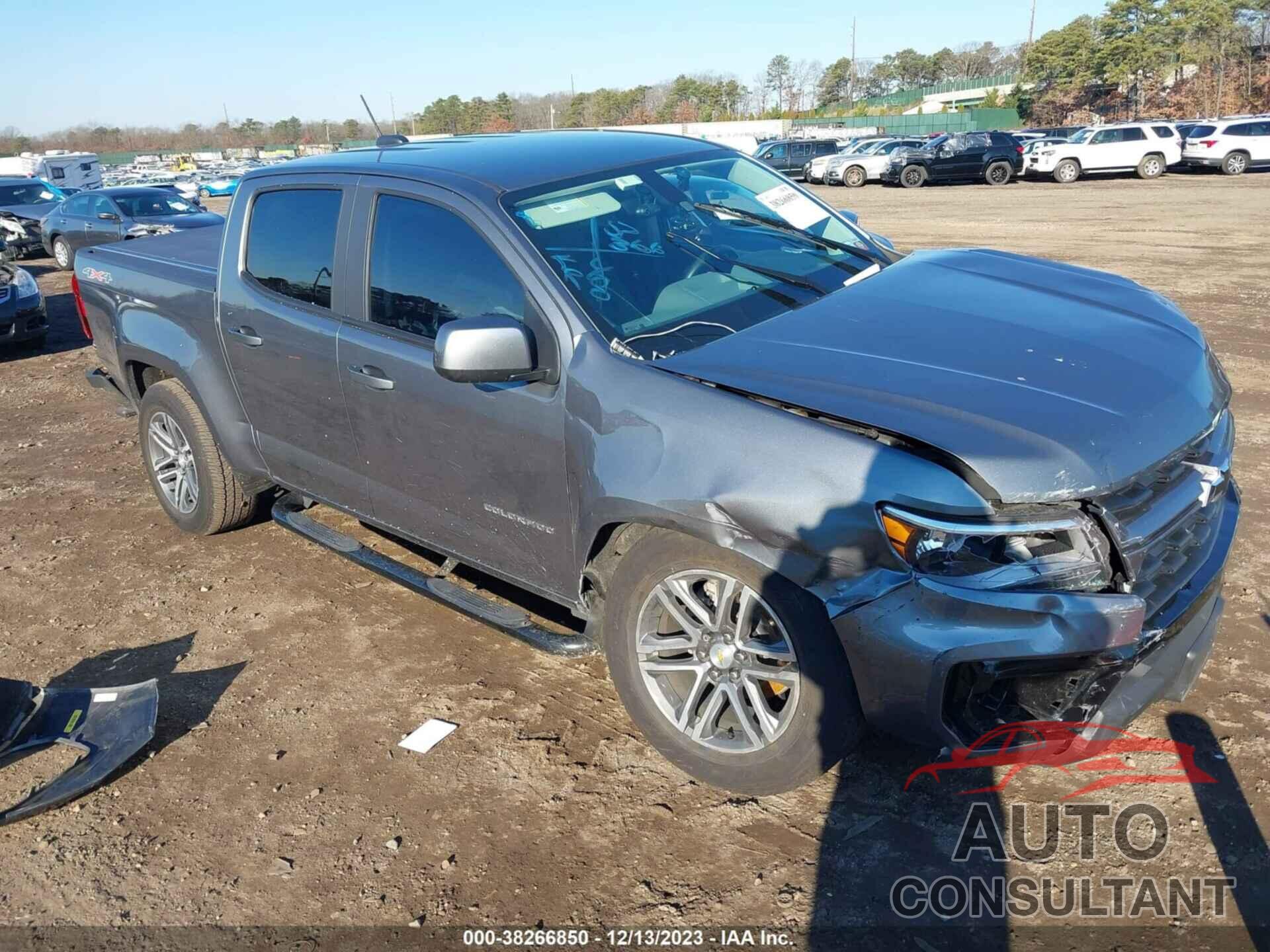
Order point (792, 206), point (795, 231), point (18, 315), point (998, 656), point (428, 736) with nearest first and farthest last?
point (998, 656) → point (428, 736) → point (795, 231) → point (792, 206) → point (18, 315)

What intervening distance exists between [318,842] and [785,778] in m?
1.47

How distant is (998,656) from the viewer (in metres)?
2.43

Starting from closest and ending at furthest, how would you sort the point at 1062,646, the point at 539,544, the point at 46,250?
the point at 1062,646 → the point at 539,544 → the point at 46,250

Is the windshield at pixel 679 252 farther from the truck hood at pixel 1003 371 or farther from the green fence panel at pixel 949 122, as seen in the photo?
the green fence panel at pixel 949 122

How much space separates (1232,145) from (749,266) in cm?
2960

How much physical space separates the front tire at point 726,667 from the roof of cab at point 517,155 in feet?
5.05

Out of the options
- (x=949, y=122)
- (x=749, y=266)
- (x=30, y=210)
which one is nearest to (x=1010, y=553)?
(x=749, y=266)

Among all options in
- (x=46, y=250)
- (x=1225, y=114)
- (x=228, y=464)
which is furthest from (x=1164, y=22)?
(x=228, y=464)

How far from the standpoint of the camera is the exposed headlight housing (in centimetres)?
246

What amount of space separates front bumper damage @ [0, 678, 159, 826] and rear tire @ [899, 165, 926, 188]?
1173 inches

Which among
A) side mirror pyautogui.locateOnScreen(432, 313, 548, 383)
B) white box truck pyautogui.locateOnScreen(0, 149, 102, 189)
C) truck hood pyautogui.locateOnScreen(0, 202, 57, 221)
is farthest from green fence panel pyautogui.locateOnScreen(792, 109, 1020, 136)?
side mirror pyautogui.locateOnScreen(432, 313, 548, 383)

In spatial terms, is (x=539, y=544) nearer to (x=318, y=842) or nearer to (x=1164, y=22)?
(x=318, y=842)

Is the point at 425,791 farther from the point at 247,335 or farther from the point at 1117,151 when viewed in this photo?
the point at 1117,151

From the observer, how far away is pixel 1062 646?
7.93 feet
